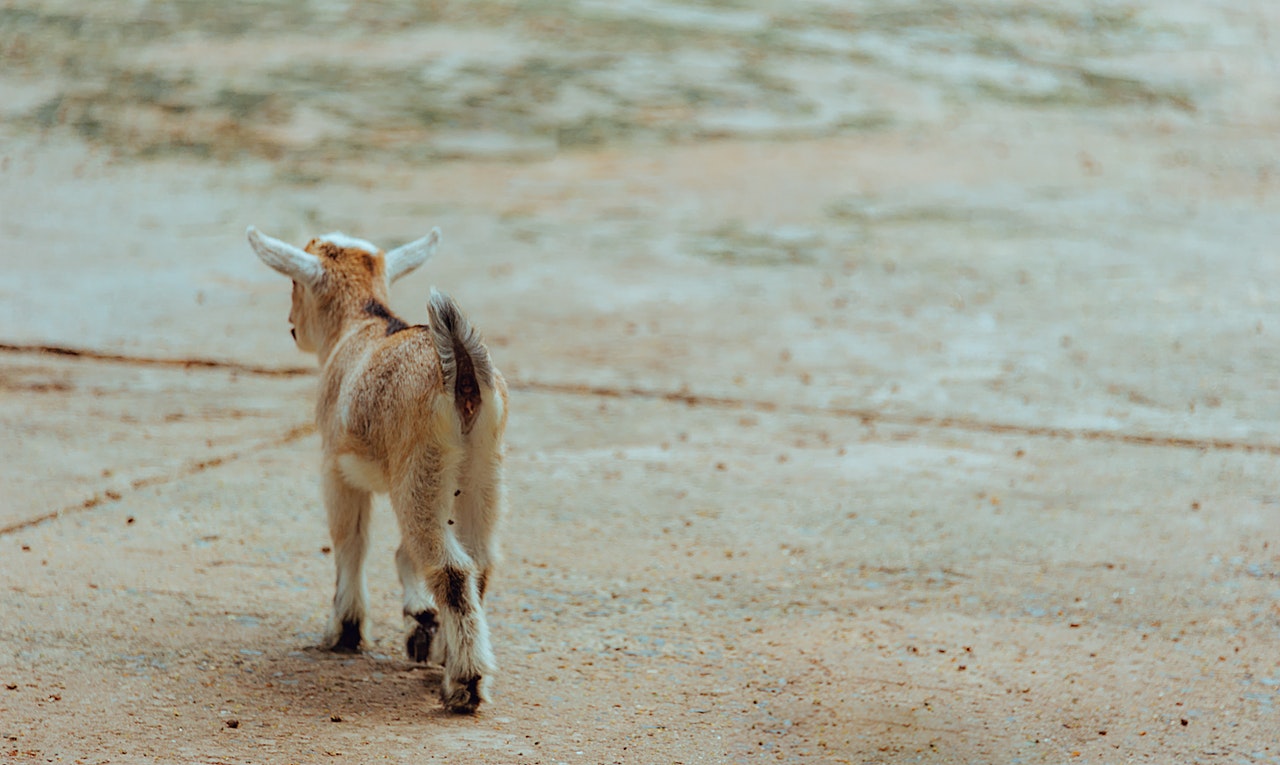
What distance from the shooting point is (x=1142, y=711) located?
5.11 metres

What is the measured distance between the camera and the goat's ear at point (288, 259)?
5.85m

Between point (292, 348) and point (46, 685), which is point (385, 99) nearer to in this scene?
point (292, 348)

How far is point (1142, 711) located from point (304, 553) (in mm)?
3516

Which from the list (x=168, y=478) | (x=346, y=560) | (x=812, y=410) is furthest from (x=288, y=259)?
(x=812, y=410)

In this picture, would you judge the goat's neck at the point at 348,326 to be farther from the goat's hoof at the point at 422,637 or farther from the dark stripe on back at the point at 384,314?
the goat's hoof at the point at 422,637

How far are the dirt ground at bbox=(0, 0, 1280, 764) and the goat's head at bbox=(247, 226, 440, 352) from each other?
3.53ft

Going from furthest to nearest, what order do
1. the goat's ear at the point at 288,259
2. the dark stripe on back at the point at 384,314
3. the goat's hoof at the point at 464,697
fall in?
the goat's ear at the point at 288,259 < the dark stripe on back at the point at 384,314 < the goat's hoof at the point at 464,697

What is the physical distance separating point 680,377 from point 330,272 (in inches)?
146

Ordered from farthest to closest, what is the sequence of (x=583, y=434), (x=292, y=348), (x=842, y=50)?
(x=842, y=50) → (x=292, y=348) → (x=583, y=434)

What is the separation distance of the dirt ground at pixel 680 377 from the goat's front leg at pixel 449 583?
0.43 ft

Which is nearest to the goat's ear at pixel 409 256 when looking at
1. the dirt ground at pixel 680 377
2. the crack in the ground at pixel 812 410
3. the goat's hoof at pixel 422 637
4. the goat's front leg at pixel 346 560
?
the goat's front leg at pixel 346 560

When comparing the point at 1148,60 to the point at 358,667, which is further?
the point at 1148,60

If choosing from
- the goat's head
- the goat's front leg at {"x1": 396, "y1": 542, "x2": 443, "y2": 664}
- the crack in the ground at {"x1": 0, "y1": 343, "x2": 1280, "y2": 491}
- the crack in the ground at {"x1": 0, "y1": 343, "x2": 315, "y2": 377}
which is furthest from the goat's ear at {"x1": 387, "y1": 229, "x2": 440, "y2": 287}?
the crack in the ground at {"x1": 0, "y1": 343, "x2": 315, "y2": 377}

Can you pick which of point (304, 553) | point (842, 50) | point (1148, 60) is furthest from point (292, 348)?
point (1148, 60)
